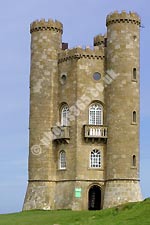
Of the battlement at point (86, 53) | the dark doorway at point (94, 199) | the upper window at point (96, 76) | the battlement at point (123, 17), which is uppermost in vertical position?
the battlement at point (123, 17)

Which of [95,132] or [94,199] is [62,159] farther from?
[94,199]

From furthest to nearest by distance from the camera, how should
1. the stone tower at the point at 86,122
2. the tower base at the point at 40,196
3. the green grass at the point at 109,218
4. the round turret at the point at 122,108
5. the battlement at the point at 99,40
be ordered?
the battlement at the point at 99,40 < the tower base at the point at 40,196 < the stone tower at the point at 86,122 < the round turret at the point at 122,108 < the green grass at the point at 109,218

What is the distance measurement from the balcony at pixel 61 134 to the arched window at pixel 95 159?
9.75 feet

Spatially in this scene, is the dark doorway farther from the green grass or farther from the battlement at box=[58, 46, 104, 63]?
the battlement at box=[58, 46, 104, 63]

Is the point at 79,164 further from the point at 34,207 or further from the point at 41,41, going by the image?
the point at 41,41

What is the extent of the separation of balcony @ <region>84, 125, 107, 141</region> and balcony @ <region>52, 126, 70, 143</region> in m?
2.00

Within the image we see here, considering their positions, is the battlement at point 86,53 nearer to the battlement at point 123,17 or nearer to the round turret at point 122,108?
the round turret at point 122,108

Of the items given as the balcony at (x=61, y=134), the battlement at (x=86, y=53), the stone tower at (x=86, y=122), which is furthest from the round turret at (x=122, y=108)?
the balcony at (x=61, y=134)

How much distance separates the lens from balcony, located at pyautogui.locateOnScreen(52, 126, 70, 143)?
65.5 meters

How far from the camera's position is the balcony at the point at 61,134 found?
65.5 m

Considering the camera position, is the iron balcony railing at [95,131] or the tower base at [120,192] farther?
the iron balcony railing at [95,131]

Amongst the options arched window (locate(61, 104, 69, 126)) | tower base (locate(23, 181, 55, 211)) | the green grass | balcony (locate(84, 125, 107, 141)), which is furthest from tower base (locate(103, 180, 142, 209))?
the green grass

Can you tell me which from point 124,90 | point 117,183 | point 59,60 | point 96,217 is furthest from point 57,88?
point 96,217

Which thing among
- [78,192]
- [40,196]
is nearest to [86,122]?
[78,192]
